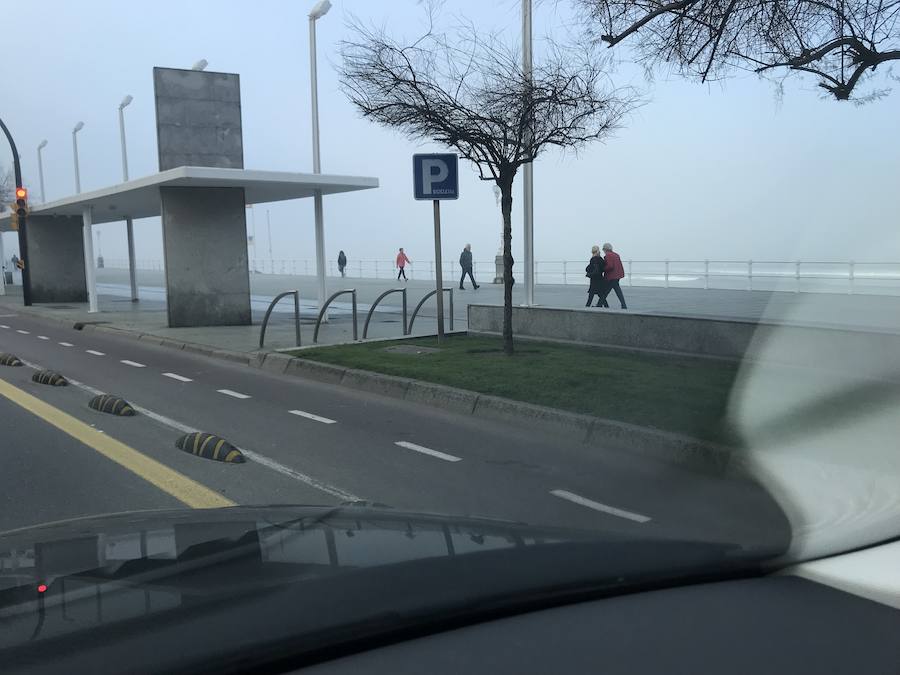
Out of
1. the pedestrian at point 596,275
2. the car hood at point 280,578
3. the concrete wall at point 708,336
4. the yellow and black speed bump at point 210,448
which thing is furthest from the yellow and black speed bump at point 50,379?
the pedestrian at point 596,275

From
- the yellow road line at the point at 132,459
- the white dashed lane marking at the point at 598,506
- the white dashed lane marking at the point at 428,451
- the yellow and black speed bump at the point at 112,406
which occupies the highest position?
the yellow and black speed bump at the point at 112,406

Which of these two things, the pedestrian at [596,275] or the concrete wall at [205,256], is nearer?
the pedestrian at [596,275]

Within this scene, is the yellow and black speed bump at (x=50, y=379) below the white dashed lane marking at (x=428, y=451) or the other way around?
the other way around

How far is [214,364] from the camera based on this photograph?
12.8 metres

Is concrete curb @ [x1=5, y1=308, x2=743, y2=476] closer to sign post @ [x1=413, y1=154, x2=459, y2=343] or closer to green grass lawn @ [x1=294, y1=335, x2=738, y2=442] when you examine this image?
green grass lawn @ [x1=294, y1=335, x2=738, y2=442]

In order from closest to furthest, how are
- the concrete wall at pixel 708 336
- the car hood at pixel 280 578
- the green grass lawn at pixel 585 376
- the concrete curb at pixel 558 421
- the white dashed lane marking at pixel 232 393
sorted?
the car hood at pixel 280 578 < the concrete curb at pixel 558 421 < the green grass lawn at pixel 585 376 < the concrete wall at pixel 708 336 < the white dashed lane marking at pixel 232 393

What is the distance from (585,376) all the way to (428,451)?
294 centimetres

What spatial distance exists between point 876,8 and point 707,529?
5433 millimetres

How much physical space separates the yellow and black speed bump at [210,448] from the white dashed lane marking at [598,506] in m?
2.63

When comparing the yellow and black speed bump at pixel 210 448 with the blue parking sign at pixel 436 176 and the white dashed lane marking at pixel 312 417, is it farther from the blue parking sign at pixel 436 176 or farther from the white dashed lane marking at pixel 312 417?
the blue parking sign at pixel 436 176

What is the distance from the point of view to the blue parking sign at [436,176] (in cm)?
1191

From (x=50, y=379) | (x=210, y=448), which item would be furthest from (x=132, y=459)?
(x=50, y=379)

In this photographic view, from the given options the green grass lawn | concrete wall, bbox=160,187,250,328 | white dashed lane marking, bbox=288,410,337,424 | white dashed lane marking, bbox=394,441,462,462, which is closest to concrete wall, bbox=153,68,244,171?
concrete wall, bbox=160,187,250,328

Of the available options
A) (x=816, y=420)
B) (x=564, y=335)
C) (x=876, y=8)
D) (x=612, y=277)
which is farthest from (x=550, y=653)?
(x=612, y=277)
